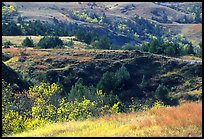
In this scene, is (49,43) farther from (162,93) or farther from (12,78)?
(12,78)

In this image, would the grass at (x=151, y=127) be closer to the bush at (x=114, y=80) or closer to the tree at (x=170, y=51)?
the bush at (x=114, y=80)

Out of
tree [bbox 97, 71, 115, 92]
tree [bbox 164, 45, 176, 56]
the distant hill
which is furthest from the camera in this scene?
tree [bbox 164, 45, 176, 56]

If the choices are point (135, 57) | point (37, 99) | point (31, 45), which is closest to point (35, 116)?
point (37, 99)

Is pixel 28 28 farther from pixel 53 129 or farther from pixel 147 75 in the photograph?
pixel 53 129

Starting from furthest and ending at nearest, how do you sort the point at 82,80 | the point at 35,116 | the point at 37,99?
1. the point at 82,80
2. the point at 37,99
3. the point at 35,116

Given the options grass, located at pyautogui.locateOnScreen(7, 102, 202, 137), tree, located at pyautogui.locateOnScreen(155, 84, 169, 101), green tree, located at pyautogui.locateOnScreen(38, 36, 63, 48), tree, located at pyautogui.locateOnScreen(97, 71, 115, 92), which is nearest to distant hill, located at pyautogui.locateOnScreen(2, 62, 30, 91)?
tree, located at pyautogui.locateOnScreen(97, 71, 115, 92)

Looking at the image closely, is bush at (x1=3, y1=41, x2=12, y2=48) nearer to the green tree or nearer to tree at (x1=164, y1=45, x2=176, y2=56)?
the green tree

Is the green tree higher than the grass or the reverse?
the reverse

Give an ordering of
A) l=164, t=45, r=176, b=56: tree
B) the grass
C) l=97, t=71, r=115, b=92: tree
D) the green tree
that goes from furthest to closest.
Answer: the green tree < l=164, t=45, r=176, b=56: tree < l=97, t=71, r=115, b=92: tree < the grass

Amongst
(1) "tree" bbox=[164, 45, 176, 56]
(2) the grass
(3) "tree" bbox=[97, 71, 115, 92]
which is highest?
(2) the grass

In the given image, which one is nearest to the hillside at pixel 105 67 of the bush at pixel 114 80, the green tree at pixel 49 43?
the bush at pixel 114 80

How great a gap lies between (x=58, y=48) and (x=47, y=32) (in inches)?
1258

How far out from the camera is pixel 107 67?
6750 cm

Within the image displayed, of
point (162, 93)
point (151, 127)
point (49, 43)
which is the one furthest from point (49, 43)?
point (151, 127)
